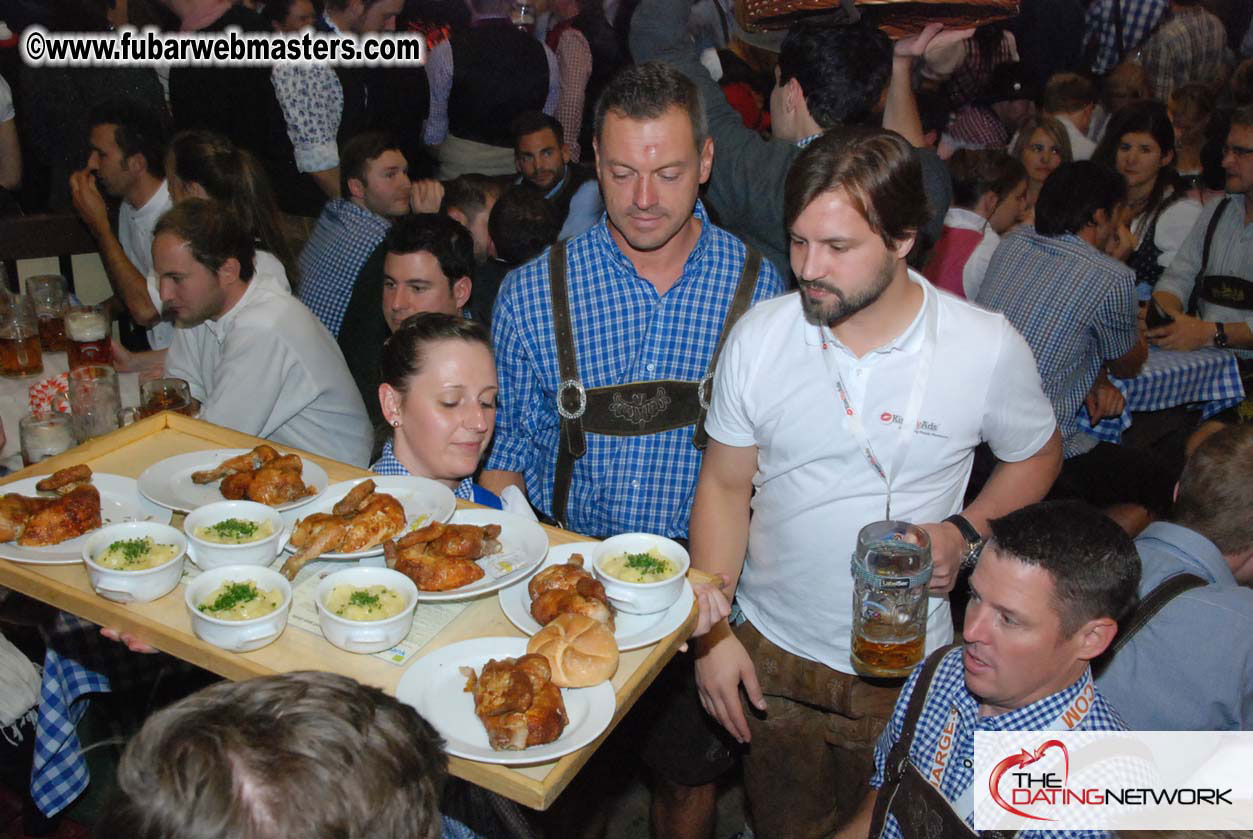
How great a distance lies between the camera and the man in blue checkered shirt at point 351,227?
15.3 ft

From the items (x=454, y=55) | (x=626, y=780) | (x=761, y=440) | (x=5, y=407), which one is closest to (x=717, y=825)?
(x=626, y=780)

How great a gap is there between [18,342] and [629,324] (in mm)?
2604

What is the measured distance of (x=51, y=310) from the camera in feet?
14.2

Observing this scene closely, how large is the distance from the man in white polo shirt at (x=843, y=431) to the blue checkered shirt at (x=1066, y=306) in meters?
1.83

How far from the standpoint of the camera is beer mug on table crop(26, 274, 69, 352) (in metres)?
4.26

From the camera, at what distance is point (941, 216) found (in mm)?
3475

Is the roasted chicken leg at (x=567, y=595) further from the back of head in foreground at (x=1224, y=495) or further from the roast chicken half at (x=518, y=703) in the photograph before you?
the back of head in foreground at (x=1224, y=495)

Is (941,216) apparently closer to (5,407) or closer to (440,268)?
(440,268)

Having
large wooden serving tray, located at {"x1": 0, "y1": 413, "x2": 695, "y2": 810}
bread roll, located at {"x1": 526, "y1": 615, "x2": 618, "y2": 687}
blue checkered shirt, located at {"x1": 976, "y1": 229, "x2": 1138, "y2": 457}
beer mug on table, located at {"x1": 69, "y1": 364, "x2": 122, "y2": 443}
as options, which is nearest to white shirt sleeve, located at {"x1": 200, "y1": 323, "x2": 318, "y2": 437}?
beer mug on table, located at {"x1": 69, "y1": 364, "x2": 122, "y2": 443}

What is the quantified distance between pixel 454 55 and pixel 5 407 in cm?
386

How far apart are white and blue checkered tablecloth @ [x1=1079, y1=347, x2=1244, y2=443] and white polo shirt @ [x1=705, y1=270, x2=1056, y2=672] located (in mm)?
2608

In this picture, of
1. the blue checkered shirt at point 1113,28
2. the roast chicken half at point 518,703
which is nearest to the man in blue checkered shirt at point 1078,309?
the roast chicken half at point 518,703

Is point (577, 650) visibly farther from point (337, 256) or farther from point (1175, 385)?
point (1175, 385)

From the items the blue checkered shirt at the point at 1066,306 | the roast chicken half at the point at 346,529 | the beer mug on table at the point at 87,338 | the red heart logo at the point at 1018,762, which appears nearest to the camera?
the roast chicken half at the point at 346,529
